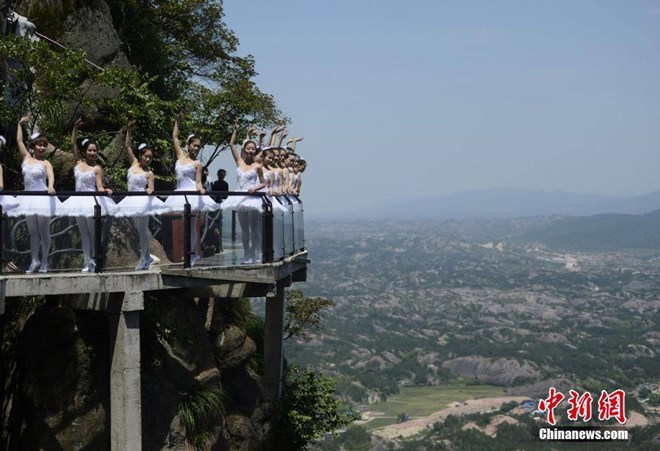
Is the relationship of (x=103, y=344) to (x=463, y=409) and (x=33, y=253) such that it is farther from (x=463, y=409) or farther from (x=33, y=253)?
(x=463, y=409)

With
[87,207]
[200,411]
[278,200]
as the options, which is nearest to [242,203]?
[278,200]

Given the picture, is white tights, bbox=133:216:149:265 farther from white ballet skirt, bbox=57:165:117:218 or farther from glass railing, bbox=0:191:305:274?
white ballet skirt, bbox=57:165:117:218

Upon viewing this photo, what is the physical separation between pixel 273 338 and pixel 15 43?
10.6 metres

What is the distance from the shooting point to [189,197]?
50.6 ft

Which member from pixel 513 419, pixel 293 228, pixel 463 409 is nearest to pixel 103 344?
pixel 293 228

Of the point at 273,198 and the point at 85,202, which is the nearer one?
the point at 85,202

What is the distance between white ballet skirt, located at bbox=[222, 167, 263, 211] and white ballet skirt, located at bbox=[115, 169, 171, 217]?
125 centimetres

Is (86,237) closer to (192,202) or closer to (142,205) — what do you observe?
(142,205)

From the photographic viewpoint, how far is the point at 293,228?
2036 centimetres

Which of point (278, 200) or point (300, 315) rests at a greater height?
point (278, 200)

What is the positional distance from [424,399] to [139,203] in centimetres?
16929

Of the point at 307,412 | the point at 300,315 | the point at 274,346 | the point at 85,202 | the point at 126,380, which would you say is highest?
the point at 85,202

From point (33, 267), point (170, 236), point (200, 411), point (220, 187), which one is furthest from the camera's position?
point (220, 187)

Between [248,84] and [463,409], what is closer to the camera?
[248,84]
